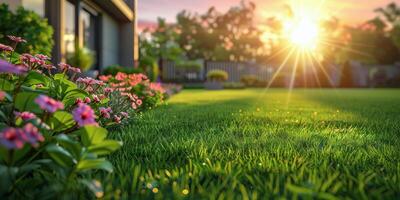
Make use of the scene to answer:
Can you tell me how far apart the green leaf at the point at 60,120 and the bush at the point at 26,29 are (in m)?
3.94

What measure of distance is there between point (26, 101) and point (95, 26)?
911cm

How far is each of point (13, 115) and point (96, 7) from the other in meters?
8.70

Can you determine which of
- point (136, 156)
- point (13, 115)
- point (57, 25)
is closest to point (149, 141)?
point (136, 156)

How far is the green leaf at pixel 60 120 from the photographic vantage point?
189 centimetres

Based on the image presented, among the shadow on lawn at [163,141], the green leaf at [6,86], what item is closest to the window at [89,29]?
the shadow on lawn at [163,141]

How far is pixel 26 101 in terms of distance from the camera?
191 centimetres

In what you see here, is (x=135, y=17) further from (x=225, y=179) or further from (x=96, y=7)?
(x=225, y=179)

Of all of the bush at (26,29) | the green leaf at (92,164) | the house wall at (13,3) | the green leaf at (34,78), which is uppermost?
the house wall at (13,3)

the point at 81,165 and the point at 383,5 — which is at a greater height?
the point at 383,5

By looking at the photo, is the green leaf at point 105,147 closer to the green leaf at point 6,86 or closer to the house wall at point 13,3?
the green leaf at point 6,86

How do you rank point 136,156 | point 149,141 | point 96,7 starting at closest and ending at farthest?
1. point 136,156
2. point 149,141
3. point 96,7

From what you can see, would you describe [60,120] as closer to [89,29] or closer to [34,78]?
[34,78]

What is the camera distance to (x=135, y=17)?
12570mm

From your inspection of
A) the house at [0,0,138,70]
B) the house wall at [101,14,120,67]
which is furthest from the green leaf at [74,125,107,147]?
the house wall at [101,14,120,67]
